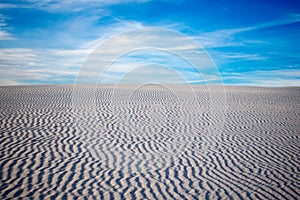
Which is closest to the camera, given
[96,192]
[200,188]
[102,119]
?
[96,192]

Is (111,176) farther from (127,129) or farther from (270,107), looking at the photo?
(270,107)

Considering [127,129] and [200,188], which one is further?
[127,129]

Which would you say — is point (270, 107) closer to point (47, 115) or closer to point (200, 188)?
point (200, 188)

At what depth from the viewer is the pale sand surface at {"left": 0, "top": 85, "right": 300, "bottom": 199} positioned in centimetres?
675

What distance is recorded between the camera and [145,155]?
30.4 feet

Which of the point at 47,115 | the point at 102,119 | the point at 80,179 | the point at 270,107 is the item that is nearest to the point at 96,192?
the point at 80,179

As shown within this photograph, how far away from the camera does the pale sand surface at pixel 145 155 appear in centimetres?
675

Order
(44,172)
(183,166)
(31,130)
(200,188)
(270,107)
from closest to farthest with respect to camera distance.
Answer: (200,188) < (44,172) < (183,166) < (31,130) < (270,107)

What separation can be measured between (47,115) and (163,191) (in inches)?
414

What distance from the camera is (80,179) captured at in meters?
7.14

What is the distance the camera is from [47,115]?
1466 centimetres

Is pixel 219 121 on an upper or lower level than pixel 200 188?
upper

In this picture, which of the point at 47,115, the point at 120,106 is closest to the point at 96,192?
the point at 47,115

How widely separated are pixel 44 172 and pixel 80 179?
4.10 feet
